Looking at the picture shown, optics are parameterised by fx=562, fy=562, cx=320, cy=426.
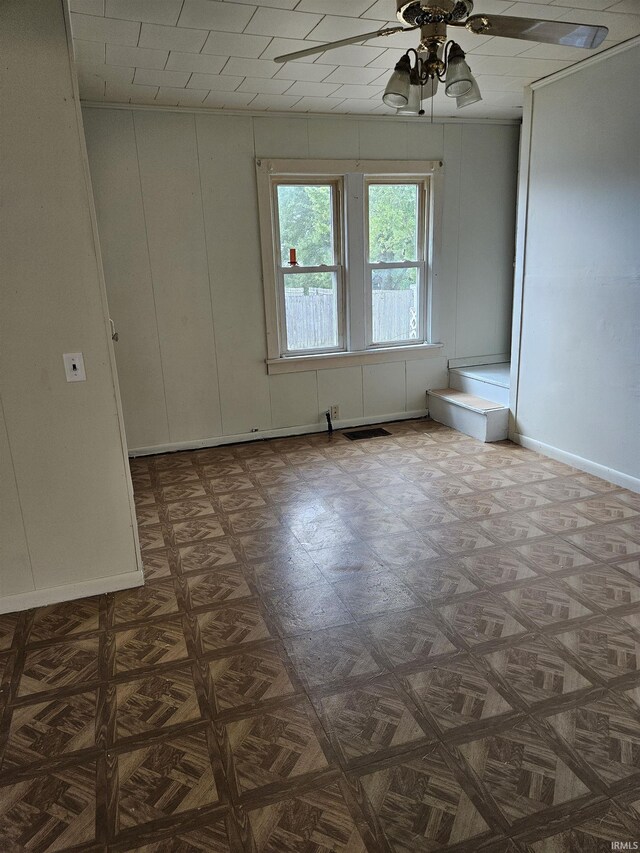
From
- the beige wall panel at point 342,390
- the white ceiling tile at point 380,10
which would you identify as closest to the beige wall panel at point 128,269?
the beige wall panel at point 342,390

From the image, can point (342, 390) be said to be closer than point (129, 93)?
No

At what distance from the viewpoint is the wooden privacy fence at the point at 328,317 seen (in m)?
4.88

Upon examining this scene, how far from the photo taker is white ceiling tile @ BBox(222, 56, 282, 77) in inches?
129

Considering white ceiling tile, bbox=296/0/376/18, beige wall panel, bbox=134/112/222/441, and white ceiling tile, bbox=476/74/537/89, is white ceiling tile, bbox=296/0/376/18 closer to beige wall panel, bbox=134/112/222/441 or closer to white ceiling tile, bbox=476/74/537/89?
white ceiling tile, bbox=476/74/537/89

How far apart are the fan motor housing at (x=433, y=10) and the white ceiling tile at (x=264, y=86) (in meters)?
1.77

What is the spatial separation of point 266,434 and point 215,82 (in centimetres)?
268

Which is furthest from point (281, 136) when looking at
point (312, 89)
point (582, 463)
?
point (582, 463)

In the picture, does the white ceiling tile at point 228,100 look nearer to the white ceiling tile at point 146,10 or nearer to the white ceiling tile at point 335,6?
the white ceiling tile at point 146,10

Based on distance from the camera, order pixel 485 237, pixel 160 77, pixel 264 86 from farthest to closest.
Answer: pixel 485 237
pixel 264 86
pixel 160 77

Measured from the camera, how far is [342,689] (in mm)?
2037

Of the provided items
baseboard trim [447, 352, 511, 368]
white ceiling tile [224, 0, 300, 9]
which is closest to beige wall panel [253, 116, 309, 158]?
white ceiling tile [224, 0, 300, 9]

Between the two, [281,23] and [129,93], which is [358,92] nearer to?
[281,23]

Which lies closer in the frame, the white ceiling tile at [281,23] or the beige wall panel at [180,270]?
→ the white ceiling tile at [281,23]

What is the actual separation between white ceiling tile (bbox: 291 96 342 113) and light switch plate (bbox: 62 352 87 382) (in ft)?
9.18
